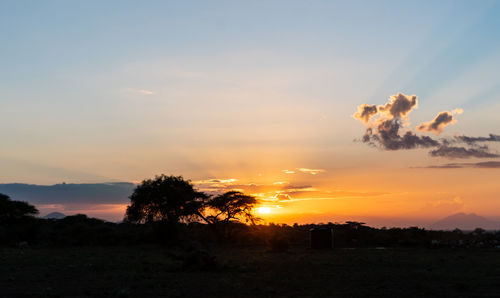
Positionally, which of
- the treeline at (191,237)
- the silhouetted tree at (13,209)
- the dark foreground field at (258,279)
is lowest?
the dark foreground field at (258,279)

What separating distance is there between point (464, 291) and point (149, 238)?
4351cm

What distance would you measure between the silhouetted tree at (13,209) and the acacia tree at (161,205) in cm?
1674

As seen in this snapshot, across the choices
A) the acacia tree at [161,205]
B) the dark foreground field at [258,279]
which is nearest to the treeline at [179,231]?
the acacia tree at [161,205]

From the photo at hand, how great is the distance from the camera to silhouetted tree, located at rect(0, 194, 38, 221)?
213ft

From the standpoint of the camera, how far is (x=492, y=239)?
5409cm

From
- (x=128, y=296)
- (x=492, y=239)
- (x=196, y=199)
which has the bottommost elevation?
(x=128, y=296)

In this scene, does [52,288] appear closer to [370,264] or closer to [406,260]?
[370,264]

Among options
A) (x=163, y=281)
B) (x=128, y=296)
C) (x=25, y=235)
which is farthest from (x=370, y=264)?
(x=25, y=235)

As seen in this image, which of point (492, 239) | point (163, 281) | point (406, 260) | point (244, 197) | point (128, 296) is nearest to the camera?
point (128, 296)

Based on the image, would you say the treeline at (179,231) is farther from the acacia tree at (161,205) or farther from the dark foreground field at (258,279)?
the dark foreground field at (258,279)

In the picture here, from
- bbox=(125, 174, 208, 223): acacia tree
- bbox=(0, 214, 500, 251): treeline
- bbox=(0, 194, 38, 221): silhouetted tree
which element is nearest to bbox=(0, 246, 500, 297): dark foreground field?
bbox=(0, 214, 500, 251): treeline

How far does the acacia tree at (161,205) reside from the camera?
58344 mm

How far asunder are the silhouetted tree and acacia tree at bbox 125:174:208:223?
16740 millimetres

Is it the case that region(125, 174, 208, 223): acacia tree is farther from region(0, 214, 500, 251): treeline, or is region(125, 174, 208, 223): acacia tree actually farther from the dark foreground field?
the dark foreground field
